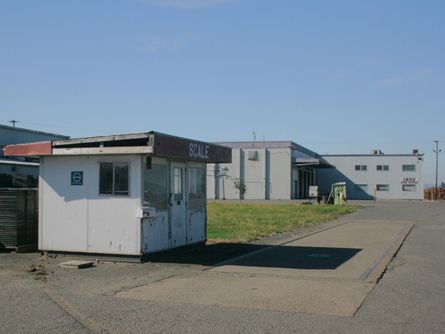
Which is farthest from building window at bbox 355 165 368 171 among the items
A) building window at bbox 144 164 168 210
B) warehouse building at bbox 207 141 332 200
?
building window at bbox 144 164 168 210

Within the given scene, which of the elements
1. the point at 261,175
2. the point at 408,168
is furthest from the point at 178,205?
the point at 408,168

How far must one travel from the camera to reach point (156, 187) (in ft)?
42.9

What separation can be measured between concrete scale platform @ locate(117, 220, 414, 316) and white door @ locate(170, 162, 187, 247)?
1.66m

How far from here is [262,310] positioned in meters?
7.85

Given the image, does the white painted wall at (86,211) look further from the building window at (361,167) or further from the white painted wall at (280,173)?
the building window at (361,167)

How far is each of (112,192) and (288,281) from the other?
15.1ft

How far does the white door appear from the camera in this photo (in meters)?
13.8

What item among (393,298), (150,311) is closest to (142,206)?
(150,311)

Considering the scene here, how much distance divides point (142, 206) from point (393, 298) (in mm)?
5763

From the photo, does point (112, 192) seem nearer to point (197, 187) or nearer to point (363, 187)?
point (197, 187)

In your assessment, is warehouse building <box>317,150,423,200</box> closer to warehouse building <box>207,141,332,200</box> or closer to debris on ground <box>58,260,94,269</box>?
warehouse building <box>207,141,332,200</box>

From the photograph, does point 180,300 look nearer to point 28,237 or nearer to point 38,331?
point 38,331

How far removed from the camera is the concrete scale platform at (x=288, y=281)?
27.5ft

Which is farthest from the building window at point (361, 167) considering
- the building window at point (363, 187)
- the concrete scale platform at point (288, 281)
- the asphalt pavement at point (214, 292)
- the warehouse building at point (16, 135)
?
the asphalt pavement at point (214, 292)
